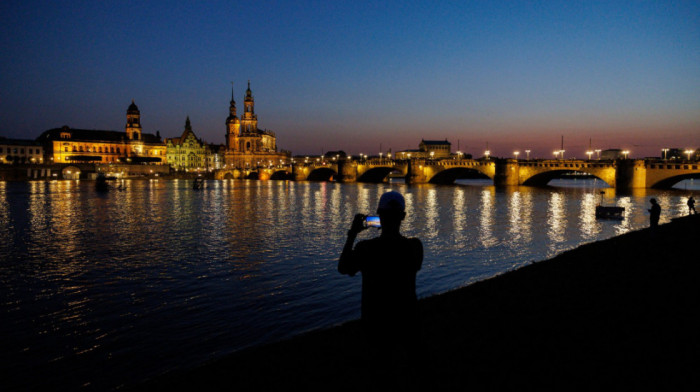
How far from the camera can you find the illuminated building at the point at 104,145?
134000 mm

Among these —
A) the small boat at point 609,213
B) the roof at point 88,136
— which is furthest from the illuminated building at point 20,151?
the small boat at point 609,213

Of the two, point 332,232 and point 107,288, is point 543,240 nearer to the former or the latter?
point 332,232

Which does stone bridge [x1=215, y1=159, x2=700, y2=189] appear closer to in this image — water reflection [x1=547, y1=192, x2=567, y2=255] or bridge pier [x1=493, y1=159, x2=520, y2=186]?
bridge pier [x1=493, y1=159, x2=520, y2=186]

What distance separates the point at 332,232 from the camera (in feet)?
87.1

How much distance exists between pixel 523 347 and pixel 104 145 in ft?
525

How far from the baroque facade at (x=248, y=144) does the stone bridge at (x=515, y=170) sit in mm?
26044

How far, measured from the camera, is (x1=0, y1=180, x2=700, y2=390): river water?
8.60m

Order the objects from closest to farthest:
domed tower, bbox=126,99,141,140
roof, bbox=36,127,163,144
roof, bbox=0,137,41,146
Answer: roof, bbox=0,137,41,146
roof, bbox=36,127,163,144
domed tower, bbox=126,99,141,140

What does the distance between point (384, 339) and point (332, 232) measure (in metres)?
22.9

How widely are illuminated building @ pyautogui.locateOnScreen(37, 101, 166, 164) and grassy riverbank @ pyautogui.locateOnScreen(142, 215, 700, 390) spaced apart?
148 meters

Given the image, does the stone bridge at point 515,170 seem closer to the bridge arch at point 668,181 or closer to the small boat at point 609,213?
the bridge arch at point 668,181

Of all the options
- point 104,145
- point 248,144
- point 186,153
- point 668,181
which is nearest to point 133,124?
point 104,145

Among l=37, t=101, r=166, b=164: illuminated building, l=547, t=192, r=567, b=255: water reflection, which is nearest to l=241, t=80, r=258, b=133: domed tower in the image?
l=37, t=101, r=166, b=164: illuminated building

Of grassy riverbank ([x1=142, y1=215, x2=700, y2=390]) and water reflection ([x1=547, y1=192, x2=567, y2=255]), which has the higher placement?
grassy riverbank ([x1=142, y1=215, x2=700, y2=390])
